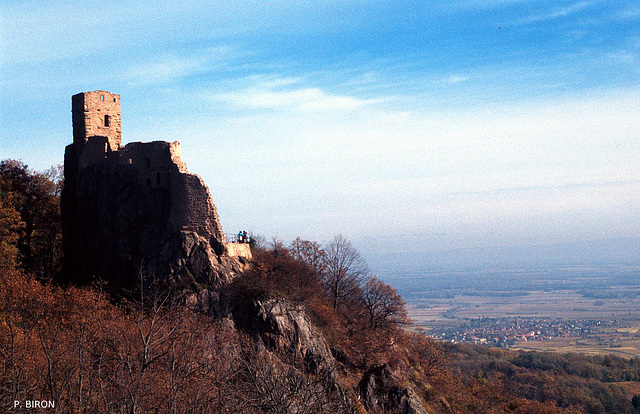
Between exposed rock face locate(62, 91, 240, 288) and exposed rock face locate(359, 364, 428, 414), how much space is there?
1050cm

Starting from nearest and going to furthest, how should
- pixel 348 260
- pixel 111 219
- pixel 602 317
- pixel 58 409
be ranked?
pixel 58 409
pixel 111 219
pixel 348 260
pixel 602 317

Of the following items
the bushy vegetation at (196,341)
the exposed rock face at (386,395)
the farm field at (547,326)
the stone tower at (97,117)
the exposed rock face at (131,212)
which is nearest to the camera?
the bushy vegetation at (196,341)

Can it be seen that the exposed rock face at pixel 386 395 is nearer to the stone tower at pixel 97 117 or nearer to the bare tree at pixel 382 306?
the bare tree at pixel 382 306

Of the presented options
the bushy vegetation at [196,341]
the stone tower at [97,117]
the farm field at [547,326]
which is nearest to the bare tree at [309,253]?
the bushy vegetation at [196,341]

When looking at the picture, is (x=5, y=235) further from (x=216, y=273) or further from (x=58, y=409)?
(x=58, y=409)

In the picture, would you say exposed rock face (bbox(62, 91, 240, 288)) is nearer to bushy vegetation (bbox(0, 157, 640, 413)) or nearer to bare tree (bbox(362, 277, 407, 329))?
bushy vegetation (bbox(0, 157, 640, 413))

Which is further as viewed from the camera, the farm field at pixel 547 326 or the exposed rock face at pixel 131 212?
the farm field at pixel 547 326

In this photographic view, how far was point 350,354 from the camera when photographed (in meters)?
41.0

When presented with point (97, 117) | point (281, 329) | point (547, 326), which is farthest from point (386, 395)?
point (547, 326)

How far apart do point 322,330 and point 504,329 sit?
12689 cm

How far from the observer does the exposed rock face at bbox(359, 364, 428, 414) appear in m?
35.8

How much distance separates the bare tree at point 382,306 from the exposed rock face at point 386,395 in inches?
281

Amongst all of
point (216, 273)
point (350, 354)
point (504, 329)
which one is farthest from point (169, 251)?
point (504, 329)

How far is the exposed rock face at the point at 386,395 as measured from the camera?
1409 inches
